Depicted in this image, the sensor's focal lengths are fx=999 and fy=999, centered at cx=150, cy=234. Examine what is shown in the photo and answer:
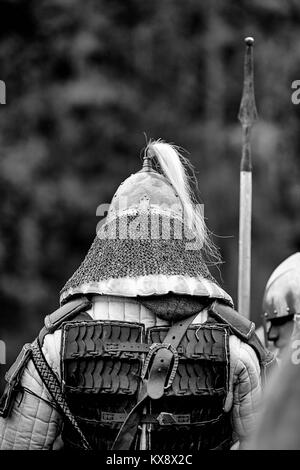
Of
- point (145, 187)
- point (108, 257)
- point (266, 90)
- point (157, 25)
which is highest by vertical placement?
point (157, 25)

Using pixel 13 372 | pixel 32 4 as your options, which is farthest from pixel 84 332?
pixel 32 4

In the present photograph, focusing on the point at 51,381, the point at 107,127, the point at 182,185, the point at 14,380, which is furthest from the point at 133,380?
the point at 107,127

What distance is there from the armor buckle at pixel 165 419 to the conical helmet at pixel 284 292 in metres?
1.59

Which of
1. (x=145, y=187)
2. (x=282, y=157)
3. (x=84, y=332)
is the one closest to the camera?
(x=84, y=332)

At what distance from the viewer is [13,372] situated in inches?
121

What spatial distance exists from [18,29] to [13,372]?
7.36 m

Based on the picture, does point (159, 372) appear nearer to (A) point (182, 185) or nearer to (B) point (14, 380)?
(B) point (14, 380)

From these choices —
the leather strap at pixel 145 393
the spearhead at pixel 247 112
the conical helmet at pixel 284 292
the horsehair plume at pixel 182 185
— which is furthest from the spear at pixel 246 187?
the leather strap at pixel 145 393

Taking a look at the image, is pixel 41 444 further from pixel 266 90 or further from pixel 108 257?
pixel 266 90

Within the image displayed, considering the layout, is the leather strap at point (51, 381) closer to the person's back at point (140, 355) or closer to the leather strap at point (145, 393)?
the person's back at point (140, 355)

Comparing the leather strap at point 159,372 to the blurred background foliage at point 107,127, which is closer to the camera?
the leather strap at point 159,372

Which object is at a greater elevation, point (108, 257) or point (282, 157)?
point (282, 157)

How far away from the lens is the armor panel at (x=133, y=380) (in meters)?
2.98

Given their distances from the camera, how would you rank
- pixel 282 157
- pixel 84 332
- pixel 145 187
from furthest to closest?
pixel 282 157, pixel 145 187, pixel 84 332
